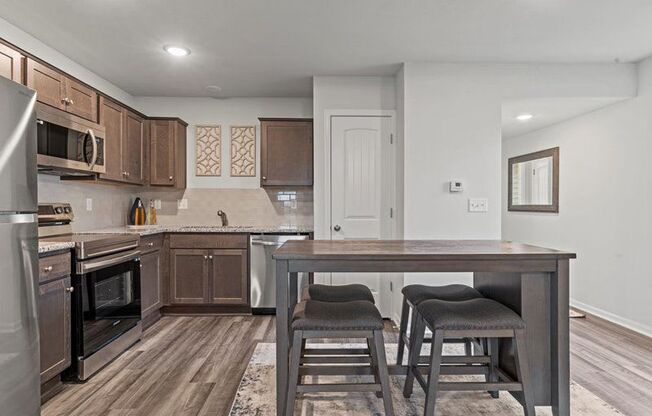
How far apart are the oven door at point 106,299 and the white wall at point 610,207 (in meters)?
4.34

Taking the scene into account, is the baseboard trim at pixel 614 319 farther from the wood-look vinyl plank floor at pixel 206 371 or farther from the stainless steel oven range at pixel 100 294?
the stainless steel oven range at pixel 100 294

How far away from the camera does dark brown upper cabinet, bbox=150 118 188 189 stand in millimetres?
4074

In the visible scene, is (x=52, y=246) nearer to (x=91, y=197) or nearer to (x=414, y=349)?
(x=91, y=197)

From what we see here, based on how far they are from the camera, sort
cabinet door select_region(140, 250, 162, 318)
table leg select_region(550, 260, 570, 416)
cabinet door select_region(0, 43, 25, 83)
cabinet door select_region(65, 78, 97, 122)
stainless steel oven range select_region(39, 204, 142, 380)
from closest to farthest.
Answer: table leg select_region(550, 260, 570, 416) → cabinet door select_region(0, 43, 25, 83) → stainless steel oven range select_region(39, 204, 142, 380) → cabinet door select_region(65, 78, 97, 122) → cabinet door select_region(140, 250, 162, 318)

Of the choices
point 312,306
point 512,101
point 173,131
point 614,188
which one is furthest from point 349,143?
point 614,188

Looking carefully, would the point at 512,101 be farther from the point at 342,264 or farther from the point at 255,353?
the point at 255,353

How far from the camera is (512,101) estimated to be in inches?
137

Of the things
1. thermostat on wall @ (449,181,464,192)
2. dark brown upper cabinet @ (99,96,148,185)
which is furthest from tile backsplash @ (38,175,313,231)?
thermostat on wall @ (449,181,464,192)

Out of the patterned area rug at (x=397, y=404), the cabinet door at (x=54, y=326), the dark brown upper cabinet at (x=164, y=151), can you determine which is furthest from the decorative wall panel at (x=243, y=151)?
the patterned area rug at (x=397, y=404)

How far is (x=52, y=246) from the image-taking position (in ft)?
7.22

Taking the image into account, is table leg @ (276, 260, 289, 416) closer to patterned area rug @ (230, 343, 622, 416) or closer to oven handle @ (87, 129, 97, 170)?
patterned area rug @ (230, 343, 622, 416)

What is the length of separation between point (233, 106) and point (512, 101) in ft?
9.85

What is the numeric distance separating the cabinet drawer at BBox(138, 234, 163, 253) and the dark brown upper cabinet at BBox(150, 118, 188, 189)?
71 centimetres

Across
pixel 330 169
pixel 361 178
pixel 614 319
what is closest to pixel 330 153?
pixel 330 169
